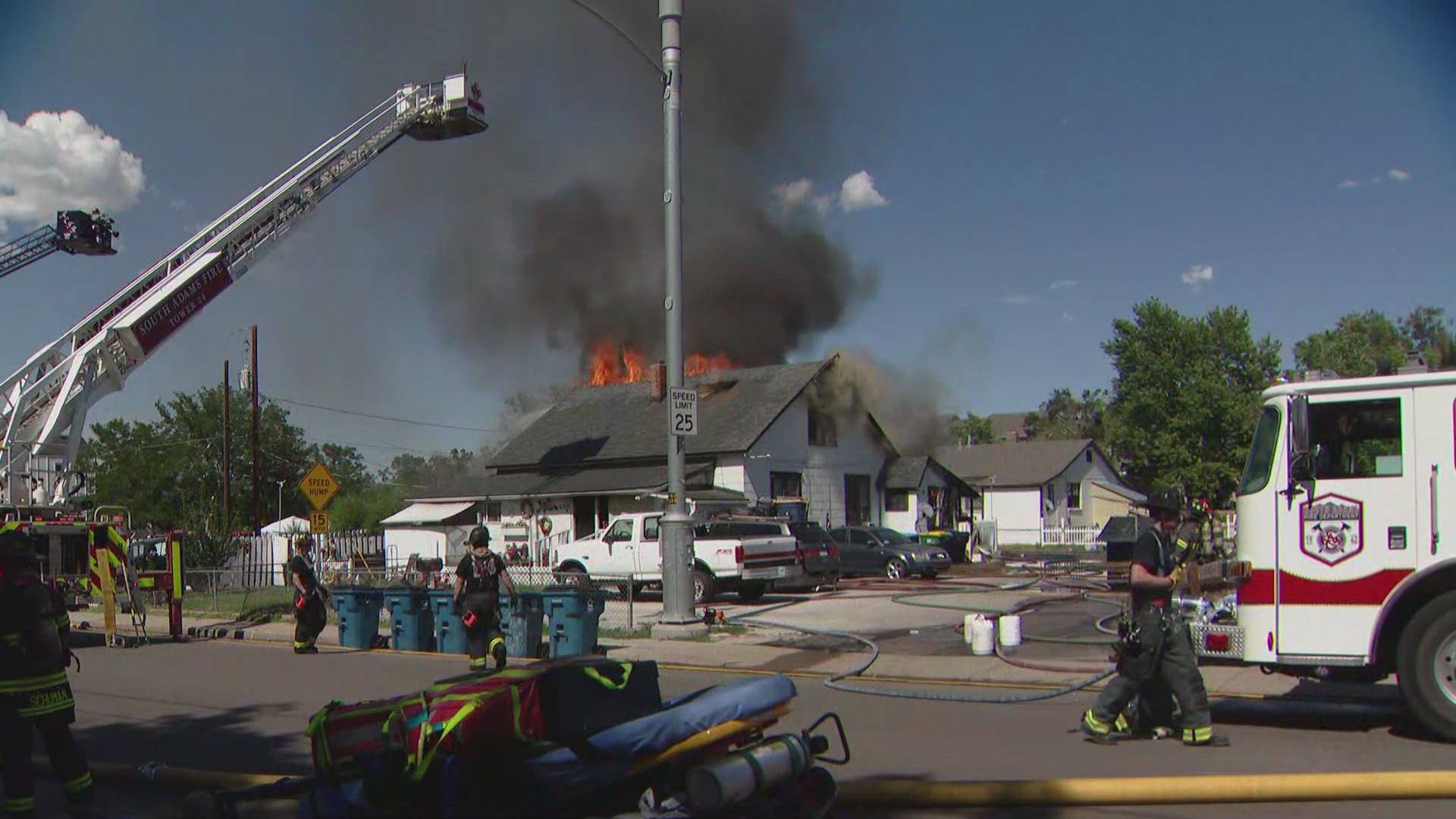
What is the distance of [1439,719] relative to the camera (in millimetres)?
7324

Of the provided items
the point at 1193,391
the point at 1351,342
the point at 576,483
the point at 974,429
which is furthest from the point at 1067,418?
the point at 576,483

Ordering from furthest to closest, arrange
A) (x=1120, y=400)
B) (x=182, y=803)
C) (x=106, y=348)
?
(x=1120, y=400)
(x=106, y=348)
(x=182, y=803)

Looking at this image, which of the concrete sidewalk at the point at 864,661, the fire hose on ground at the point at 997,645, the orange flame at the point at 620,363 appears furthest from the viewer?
the orange flame at the point at 620,363

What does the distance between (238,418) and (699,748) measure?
68.3 m

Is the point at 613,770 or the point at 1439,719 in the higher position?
the point at 613,770

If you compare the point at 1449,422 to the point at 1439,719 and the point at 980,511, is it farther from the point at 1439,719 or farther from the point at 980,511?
the point at 980,511

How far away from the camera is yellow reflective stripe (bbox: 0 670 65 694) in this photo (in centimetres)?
598

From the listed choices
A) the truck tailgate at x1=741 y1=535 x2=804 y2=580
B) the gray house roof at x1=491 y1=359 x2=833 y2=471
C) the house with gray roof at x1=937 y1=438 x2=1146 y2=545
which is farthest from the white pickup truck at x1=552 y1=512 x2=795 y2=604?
the house with gray roof at x1=937 y1=438 x2=1146 y2=545

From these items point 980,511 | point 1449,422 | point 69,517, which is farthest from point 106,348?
point 980,511

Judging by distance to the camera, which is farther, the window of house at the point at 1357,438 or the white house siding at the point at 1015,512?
the white house siding at the point at 1015,512

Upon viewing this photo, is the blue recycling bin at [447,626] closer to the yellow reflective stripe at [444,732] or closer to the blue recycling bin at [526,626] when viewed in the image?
the blue recycling bin at [526,626]

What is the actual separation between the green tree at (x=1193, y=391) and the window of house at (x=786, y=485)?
2059cm

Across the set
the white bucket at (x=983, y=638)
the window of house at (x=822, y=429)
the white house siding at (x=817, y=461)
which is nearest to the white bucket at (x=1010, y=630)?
the white bucket at (x=983, y=638)

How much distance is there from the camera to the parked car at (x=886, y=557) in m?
27.5
